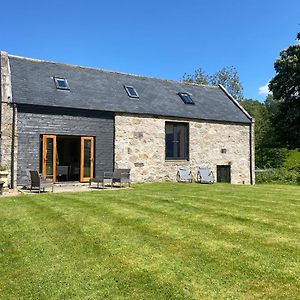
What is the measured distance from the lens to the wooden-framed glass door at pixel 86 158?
17.7 metres

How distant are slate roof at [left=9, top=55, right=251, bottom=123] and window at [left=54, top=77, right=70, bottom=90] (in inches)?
9.1

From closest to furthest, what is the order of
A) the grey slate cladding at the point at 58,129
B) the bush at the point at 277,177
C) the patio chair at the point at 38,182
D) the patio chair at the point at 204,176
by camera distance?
the patio chair at the point at 38,182, the grey slate cladding at the point at 58,129, the patio chair at the point at 204,176, the bush at the point at 277,177

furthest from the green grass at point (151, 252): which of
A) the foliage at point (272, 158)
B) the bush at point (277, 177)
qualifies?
the foliage at point (272, 158)

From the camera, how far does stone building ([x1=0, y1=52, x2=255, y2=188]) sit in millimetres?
16281

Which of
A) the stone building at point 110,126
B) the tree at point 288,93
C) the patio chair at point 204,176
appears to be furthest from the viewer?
the tree at point 288,93

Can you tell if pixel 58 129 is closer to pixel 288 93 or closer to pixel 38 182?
pixel 38 182

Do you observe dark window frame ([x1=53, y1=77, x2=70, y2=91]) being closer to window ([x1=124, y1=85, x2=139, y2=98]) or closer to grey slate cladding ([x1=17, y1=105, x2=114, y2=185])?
grey slate cladding ([x1=17, y1=105, x2=114, y2=185])

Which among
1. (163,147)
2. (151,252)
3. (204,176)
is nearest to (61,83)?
(163,147)

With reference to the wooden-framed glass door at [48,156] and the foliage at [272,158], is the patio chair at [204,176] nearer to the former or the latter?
the wooden-framed glass door at [48,156]

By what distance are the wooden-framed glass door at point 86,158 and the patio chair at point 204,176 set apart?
6297mm

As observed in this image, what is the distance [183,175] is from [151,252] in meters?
14.3

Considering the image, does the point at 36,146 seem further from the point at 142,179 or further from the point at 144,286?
the point at 144,286

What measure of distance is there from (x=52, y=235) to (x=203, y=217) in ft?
11.2

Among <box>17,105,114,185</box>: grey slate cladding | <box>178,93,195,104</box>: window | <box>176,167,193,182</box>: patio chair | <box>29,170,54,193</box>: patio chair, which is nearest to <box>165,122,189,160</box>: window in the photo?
<box>176,167,193,182</box>: patio chair
